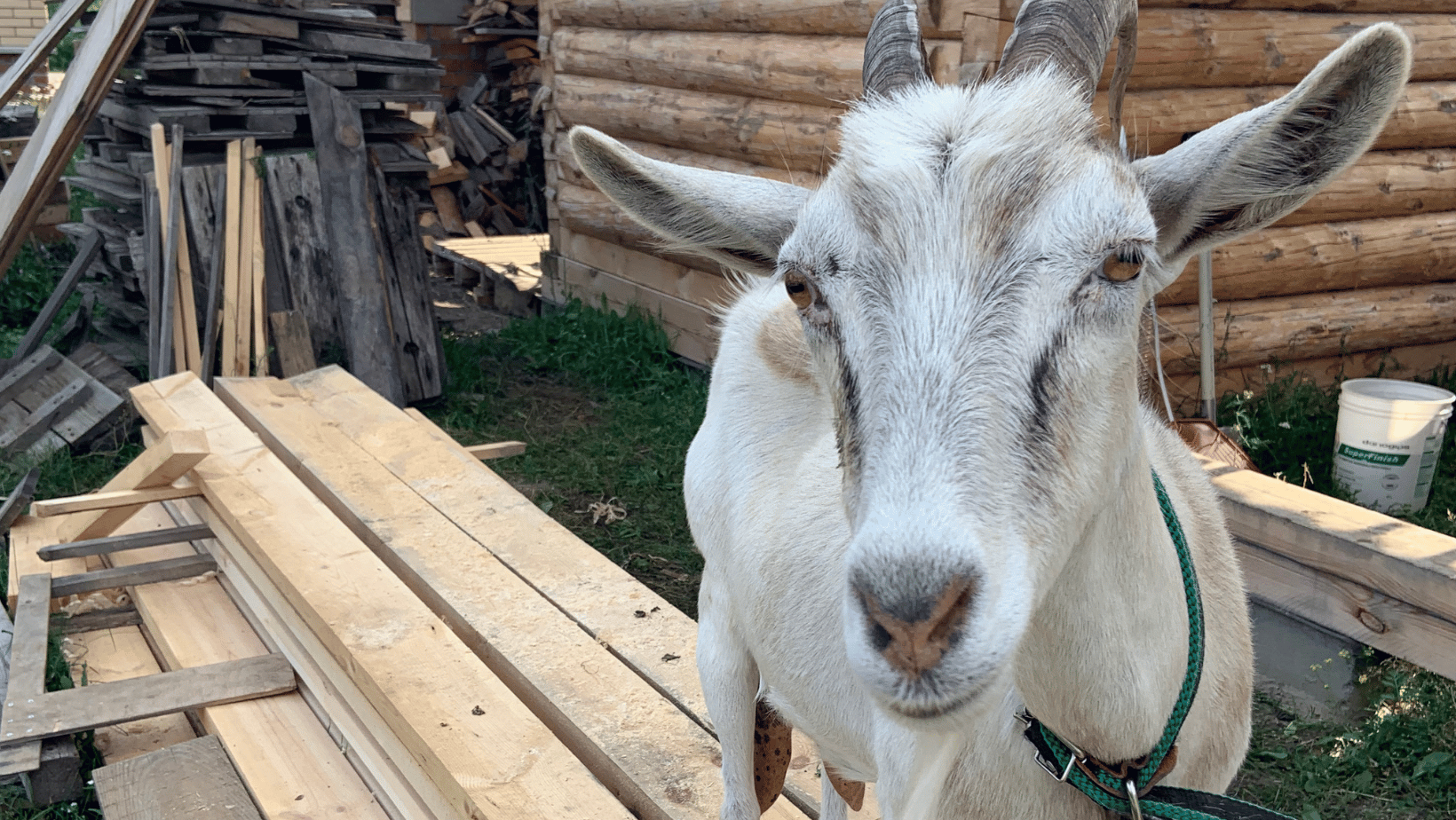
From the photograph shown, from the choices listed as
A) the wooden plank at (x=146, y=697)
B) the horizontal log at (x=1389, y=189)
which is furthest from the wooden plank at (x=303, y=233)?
the horizontal log at (x=1389, y=189)

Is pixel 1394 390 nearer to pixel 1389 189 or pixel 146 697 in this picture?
pixel 1389 189

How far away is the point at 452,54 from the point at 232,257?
733 centimetres

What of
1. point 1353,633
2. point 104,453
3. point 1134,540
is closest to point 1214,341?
point 1353,633

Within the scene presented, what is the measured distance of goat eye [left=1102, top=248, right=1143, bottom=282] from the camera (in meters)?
1.43

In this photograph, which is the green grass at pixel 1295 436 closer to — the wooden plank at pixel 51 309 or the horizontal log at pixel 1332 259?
the horizontal log at pixel 1332 259

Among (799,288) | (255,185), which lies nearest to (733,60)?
(255,185)

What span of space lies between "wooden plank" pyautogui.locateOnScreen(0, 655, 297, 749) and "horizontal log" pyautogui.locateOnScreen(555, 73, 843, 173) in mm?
3115

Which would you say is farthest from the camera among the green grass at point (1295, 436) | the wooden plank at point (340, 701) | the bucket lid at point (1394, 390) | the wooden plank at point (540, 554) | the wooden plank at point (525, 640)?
the green grass at point (1295, 436)

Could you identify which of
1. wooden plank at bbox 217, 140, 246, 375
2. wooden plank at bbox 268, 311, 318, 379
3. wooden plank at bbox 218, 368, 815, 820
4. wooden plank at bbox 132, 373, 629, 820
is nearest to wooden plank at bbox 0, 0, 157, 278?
wooden plank at bbox 217, 140, 246, 375

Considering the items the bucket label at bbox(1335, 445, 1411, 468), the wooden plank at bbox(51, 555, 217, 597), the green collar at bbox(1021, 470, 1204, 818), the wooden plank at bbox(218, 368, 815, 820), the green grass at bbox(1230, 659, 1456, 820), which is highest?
the green collar at bbox(1021, 470, 1204, 818)

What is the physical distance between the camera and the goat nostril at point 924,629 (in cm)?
120

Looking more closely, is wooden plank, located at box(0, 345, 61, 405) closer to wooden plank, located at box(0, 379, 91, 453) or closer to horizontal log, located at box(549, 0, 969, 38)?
wooden plank, located at box(0, 379, 91, 453)

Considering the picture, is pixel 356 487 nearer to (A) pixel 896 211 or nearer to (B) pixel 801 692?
(B) pixel 801 692

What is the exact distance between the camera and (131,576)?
15.0 ft
